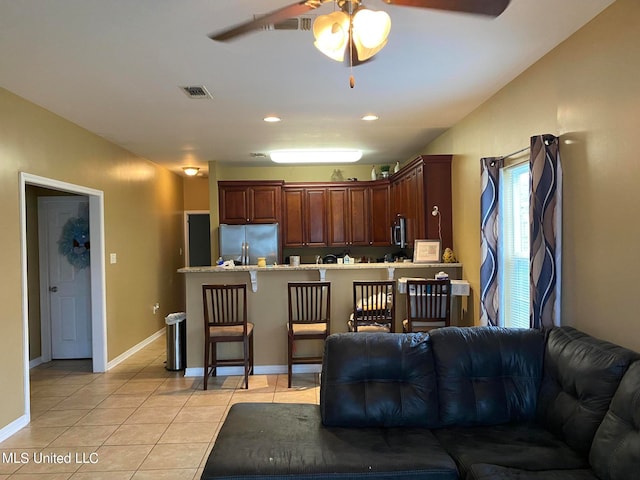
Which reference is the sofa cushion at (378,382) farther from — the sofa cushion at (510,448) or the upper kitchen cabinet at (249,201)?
the upper kitchen cabinet at (249,201)

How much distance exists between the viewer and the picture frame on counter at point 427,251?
497 centimetres

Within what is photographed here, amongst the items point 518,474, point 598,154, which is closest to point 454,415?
point 518,474

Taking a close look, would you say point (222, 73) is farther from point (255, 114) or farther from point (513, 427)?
point (513, 427)

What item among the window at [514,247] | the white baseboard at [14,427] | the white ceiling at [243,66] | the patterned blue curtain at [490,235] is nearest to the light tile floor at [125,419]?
the white baseboard at [14,427]

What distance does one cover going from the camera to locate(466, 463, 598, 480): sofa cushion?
1.75 m

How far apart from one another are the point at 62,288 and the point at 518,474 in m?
5.50

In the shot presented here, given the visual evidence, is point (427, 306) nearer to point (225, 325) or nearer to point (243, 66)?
point (225, 325)

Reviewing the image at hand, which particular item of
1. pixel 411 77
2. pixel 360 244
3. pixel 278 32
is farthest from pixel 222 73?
pixel 360 244

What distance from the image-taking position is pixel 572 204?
273 cm

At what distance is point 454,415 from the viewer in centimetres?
239

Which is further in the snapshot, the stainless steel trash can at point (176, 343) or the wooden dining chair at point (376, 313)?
the stainless steel trash can at point (176, 343)

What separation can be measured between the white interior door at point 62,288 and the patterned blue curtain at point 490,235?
4623 millimetres

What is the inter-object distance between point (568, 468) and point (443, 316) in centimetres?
227

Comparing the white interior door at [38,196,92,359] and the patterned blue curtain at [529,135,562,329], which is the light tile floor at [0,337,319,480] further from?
the patterned blue curtain at [529,135,562,329]
